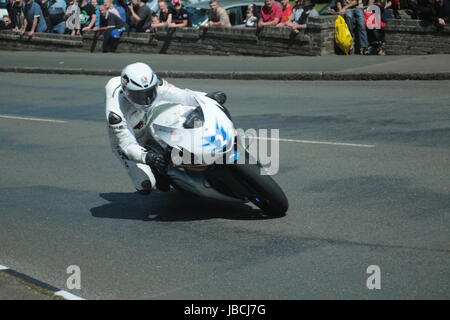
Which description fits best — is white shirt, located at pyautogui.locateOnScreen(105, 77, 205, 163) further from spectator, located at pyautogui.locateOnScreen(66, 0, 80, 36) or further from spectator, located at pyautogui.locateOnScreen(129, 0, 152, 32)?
spectator, located at pyautogui.locateOnScreen(66, 0, 80, 36)

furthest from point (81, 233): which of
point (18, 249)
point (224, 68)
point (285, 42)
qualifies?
point (285, 42)

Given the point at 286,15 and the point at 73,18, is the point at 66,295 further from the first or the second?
the point at 73,18

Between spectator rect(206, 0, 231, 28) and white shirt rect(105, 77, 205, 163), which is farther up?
white shirt rect(105, 77, 205, 163)

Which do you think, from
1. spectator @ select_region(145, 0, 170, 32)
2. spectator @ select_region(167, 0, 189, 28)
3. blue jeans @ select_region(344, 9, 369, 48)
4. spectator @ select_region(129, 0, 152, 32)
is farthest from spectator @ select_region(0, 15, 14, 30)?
blue jeans @ select_region(344, 9, 369, 48)

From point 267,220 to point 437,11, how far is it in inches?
493

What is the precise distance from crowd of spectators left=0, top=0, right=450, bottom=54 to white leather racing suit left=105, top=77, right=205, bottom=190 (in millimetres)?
12561

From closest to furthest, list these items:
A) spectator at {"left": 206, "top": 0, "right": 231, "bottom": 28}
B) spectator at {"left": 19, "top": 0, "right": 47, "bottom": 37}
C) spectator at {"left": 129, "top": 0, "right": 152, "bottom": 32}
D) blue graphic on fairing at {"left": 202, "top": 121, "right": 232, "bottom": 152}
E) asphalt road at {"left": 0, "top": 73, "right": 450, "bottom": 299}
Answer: asphalt road at {"left": 0, "top": 73, "right": 450, "bottom": 299}, blue graphic on fairing at {"left": 202, "top": 121, "right": 232, "bottom": 152}, spectator at {"left": 206, "top": 0, "right": 231, "bottom": 28}, spectator at {"left": 129, "top": 0, "right": 152, "bottom": 32}, spectator at {"left": 19, "top": 0, "right": 47, "bottom": 37}

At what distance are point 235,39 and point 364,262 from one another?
682 inches

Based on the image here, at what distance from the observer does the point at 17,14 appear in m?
31.2

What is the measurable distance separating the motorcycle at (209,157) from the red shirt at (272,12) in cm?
1462

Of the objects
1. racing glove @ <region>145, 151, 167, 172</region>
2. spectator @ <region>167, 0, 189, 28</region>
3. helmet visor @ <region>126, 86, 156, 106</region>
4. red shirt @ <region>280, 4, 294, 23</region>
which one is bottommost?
spectator @ <region>167, 0, 189, 28</region>

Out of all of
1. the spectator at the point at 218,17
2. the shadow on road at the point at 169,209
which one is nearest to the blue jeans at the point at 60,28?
the spectator at the point at 218,17

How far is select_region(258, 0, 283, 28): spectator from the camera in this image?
2291cm

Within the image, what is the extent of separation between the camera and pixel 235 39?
24062 mm
